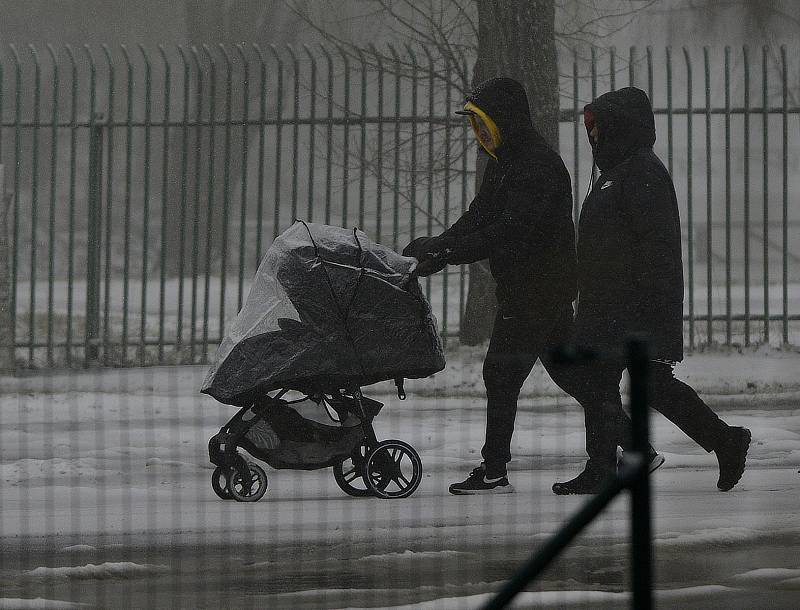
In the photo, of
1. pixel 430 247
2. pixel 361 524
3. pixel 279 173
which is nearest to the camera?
pixel 361 524

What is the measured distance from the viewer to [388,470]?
18.6 feet

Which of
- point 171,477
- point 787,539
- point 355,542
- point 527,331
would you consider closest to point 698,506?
point 787,539

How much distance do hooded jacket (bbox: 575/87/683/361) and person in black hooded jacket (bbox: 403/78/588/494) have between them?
0.39 feet

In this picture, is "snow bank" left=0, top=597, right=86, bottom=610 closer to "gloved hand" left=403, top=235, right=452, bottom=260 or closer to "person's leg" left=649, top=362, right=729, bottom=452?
"gloved hand" left=403, top=235, right=452, bottom=260

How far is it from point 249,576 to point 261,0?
19.2 m

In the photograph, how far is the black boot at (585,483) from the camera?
573 centimetres

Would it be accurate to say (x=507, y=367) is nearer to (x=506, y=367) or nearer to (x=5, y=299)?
(x=506, y=367)

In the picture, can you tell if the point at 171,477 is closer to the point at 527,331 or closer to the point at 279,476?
the point at 279,476

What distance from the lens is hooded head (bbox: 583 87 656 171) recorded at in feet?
18.6

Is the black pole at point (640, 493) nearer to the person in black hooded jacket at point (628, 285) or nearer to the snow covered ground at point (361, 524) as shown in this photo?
the snow covered ground at point (361, 524)

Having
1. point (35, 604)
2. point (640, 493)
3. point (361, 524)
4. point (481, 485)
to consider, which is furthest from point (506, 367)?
point (640, 493)

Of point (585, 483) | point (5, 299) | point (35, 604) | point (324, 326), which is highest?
point (5, 299)

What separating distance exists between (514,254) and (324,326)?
85cm

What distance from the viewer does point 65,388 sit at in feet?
30.1
